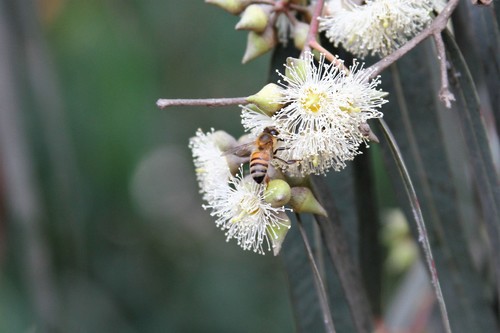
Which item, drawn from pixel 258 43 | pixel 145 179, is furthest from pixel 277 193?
pixel 145 179

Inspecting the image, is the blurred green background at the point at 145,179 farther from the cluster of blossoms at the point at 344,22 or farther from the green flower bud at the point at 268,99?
the green flower bud at the point at 268,99

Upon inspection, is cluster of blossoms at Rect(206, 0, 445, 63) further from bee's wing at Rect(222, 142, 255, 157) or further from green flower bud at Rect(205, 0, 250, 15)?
bee's wing at Rect(222, 142, 255, 157)

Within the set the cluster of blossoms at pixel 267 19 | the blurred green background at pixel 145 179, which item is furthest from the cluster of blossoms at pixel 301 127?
the blurred green background at pixel 145 179

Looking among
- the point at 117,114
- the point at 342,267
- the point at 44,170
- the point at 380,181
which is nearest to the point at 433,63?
the point at 342,267

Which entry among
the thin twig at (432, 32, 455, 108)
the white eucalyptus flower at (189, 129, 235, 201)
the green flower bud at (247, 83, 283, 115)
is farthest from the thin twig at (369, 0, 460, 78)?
the white eucalyptus flower at (189, 129, 235, 201)

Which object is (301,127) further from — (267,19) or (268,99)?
(267,19)

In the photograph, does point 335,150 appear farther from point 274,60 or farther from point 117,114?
point 117,114
